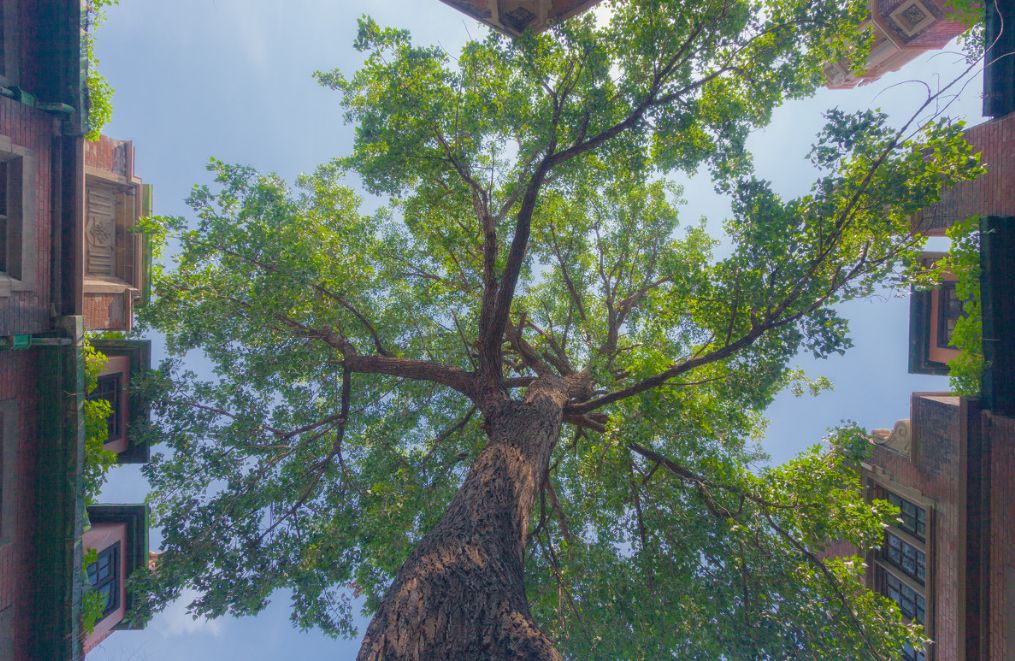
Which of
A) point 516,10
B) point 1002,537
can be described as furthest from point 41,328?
point 1002,537

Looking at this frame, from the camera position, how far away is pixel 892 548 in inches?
443

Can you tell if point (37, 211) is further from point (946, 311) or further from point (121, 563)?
point (946, 311)

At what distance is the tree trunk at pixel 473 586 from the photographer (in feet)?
10.7

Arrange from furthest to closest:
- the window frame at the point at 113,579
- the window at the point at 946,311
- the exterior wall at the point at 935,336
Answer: the exterior wall at the point at 935,336, the window at the point at 946,311, the window frame at the point at 113,579

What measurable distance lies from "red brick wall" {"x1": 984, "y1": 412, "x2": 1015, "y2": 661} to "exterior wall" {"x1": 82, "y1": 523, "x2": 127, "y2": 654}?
1934 centimetres

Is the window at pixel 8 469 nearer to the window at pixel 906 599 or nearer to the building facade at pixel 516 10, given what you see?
the window at pixel 906 599

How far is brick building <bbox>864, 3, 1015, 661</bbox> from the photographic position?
322 inches

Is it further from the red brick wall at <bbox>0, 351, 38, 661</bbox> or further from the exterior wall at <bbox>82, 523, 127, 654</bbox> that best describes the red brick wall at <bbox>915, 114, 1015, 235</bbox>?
the exterior wall at <bbox>82, 523, 127, 654</bbox>

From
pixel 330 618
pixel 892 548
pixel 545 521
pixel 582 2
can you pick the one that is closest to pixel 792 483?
pixel 545 521

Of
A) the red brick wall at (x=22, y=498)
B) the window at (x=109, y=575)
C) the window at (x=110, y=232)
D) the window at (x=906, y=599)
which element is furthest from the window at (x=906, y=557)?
the window at (x=109, y=575)

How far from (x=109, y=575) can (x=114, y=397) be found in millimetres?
5246

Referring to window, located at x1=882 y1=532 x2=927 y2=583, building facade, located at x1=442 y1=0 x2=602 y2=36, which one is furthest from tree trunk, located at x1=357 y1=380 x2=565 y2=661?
building facade, located at x1=442 y1=0 x2=602 y2=36

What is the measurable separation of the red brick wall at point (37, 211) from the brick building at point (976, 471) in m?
16.2

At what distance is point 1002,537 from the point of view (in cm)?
812
